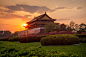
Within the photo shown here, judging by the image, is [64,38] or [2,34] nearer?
[64,38]

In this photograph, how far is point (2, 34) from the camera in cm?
4269

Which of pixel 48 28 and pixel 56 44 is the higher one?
pixel 48 28

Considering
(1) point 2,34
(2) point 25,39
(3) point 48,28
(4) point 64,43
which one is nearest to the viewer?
(4) point 64,43

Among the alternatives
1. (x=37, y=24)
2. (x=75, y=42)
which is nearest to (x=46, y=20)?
(x=37, y=24)

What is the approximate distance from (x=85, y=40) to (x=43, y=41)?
268 inches

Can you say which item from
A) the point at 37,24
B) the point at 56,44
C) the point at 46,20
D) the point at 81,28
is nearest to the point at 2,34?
the point at 37,24

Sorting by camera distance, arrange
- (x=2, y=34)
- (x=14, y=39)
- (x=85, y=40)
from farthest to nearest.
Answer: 1. (x=2, y=34)
2. (x=14, y=39)
3. (x=85, y=40)

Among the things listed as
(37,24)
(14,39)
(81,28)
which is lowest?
(14,39)

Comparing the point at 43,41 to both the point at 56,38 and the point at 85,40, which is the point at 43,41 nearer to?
the point at 56,38

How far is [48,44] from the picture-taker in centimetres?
974

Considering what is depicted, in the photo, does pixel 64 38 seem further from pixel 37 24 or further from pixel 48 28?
Answer: pixel 37 24

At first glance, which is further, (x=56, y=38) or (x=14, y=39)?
(x=14, y=39)

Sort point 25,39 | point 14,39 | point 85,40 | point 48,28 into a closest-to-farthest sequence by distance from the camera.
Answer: point 85,40, point 25,39, point 14,39, point 48,28

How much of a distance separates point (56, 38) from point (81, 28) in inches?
996
